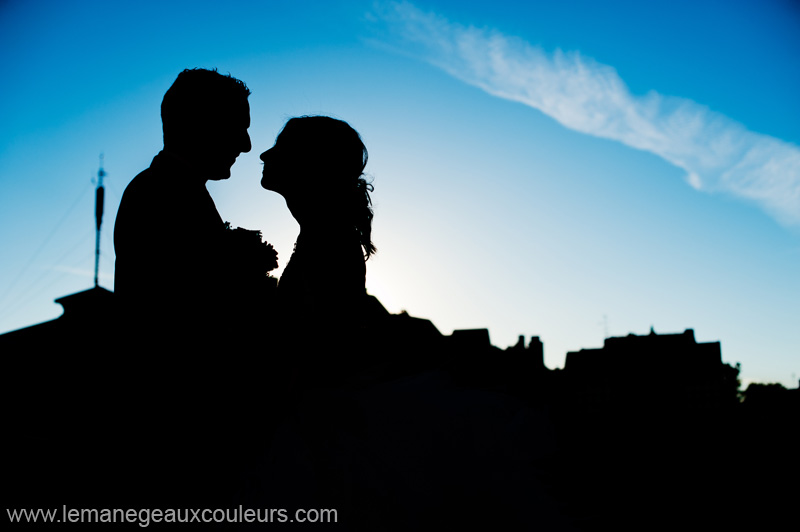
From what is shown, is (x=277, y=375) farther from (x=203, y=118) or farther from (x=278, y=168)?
(x=203, y=118)

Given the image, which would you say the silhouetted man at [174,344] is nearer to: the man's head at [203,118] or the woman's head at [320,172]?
the man's head at [203,118]

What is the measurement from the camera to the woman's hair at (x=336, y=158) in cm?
283

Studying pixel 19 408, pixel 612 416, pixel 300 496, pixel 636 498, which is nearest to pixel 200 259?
pixel 300 496

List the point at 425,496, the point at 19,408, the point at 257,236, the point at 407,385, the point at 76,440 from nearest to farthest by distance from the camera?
1. the point at 76,440
2. the point at 425,496
3. the point at 257,236
4. the point at 407,385
5. the point at 19,408

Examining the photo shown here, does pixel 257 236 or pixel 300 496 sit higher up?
pixel 257 236

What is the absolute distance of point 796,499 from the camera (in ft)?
65.1

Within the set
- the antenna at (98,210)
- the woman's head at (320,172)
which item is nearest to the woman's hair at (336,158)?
the woman's head at (320,172)

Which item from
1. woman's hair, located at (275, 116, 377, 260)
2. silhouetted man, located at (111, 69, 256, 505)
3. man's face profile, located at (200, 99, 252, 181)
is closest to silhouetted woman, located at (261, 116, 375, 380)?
woman's hair, located at (275, 116, 377, 260)

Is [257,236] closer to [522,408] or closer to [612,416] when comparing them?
[522,408]

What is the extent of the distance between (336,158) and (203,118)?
75 centimetres

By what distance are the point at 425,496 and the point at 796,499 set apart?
25410 millimetres

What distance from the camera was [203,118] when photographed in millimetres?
2602

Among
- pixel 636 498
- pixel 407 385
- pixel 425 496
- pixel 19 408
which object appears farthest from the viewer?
pixel 636 498

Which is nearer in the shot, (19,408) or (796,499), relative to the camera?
(19,408)
